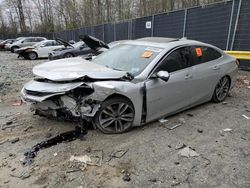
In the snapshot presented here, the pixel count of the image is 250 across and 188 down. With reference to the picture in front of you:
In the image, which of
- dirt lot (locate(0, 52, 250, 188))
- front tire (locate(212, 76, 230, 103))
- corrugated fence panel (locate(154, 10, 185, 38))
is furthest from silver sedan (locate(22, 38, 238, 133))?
corrugated fence panel (locate(154, 10, 185, 38))

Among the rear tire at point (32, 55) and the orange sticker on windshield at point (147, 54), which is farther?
the rear tire at point (32, 55)

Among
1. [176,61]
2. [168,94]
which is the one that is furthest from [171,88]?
[176,61]

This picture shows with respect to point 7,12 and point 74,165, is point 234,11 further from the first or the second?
point 7,12

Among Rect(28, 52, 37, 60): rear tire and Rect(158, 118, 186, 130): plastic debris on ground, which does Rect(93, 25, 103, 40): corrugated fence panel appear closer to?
Rect(28, 52, 37, 60): rear tire

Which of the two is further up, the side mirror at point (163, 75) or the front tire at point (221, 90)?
the side mirror at point (163, 75)

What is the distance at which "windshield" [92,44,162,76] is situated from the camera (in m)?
3.92

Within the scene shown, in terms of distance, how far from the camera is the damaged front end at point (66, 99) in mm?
3355

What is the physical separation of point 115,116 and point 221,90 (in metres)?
2.90

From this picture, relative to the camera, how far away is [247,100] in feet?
18.3

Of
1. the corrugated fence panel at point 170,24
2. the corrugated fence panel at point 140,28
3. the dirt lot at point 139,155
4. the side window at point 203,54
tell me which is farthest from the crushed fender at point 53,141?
the corrugated fence panel at point 140,28

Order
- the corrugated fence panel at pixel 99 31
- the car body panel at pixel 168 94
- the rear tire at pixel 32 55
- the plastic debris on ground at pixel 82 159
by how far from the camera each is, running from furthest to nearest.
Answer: the corrugated fence panel at pixel 99 31 → the rear tire at pixel 32 55 → the car body panel at pixel 168 94 → the plastic debris on ground at pixel 82 159

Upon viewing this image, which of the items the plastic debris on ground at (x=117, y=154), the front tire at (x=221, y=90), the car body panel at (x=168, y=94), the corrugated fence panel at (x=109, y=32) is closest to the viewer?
the plastic debris on ground at (x=117, y=154)

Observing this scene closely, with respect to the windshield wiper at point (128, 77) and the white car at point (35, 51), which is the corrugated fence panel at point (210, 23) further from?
the white car at point (35, 51)

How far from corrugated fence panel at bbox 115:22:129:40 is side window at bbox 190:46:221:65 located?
1230 cm
